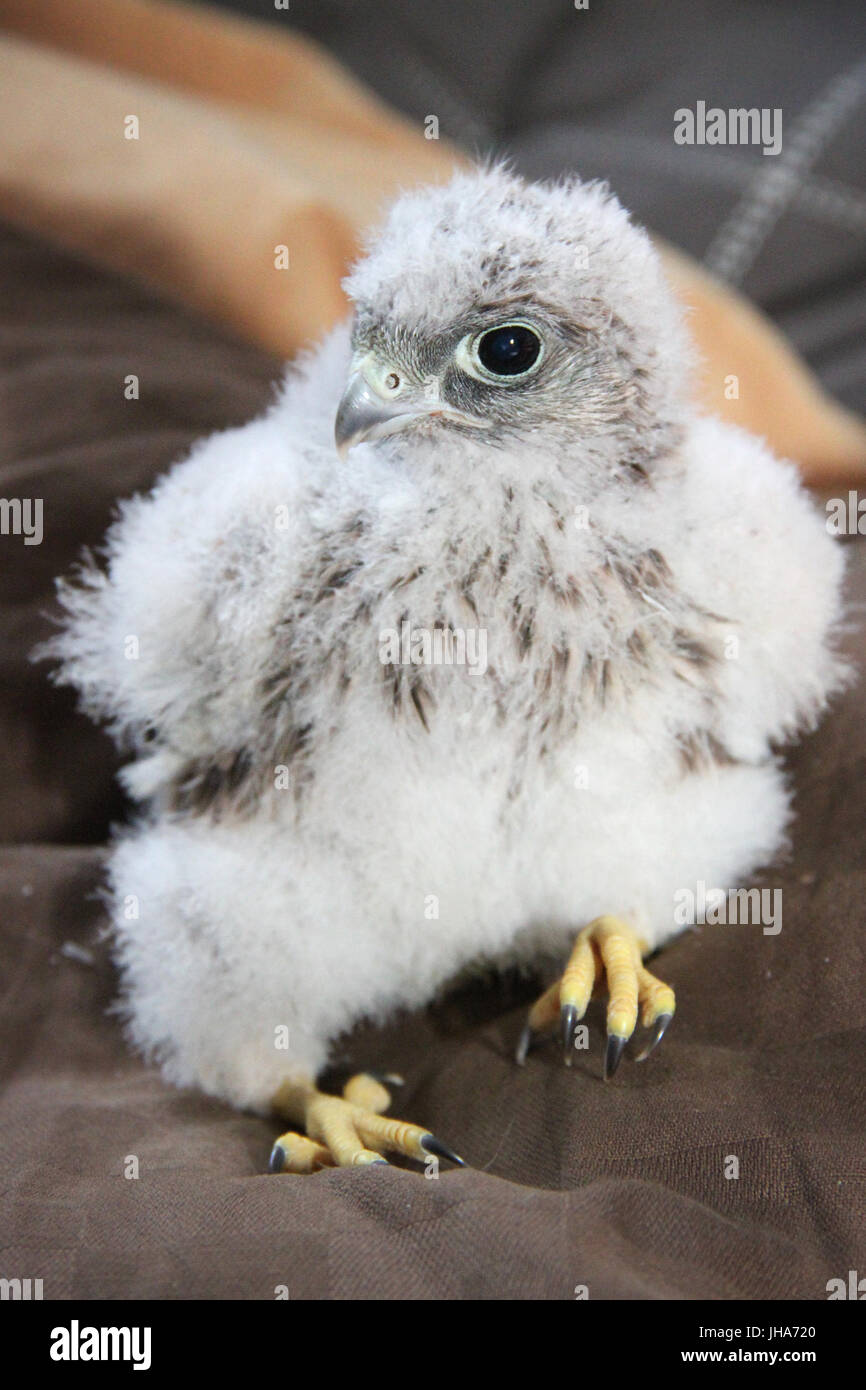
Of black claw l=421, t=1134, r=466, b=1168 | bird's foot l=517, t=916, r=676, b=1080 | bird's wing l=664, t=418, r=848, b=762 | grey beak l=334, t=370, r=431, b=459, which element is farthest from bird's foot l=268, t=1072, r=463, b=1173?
grey beak l=334, t=370, r=431, b=459

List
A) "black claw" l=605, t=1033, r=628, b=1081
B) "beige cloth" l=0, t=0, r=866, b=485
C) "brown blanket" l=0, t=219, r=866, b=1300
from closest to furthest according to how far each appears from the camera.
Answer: "brown blanket" l=0, t=219, r=866, b=1300 → "black claw" l=605, t=1033, r=628, b=1081 → "beige cloth" l=0, t=0, r=866, b=485

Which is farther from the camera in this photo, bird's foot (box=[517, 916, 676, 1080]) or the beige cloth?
the beige cloth

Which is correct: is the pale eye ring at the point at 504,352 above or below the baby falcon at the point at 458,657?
above

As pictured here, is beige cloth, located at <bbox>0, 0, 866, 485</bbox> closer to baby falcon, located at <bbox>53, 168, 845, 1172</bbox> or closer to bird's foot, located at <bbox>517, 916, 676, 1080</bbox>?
baby falcon, located at <bbox>53, 168, 845, 1172</bbox>

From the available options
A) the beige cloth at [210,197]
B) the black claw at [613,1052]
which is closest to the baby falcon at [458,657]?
the black claw at [613,1052]

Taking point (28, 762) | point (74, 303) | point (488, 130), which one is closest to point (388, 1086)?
point (28, 762)

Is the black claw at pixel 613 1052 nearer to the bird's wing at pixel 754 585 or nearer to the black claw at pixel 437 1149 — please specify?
the black claw at pixel 437 1149

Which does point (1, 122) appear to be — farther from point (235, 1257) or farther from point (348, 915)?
point (235, 1257)

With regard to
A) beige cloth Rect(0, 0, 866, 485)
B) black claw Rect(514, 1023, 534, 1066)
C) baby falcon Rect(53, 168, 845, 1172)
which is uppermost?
beige cloth Rect(0, 0, 866, 485)
